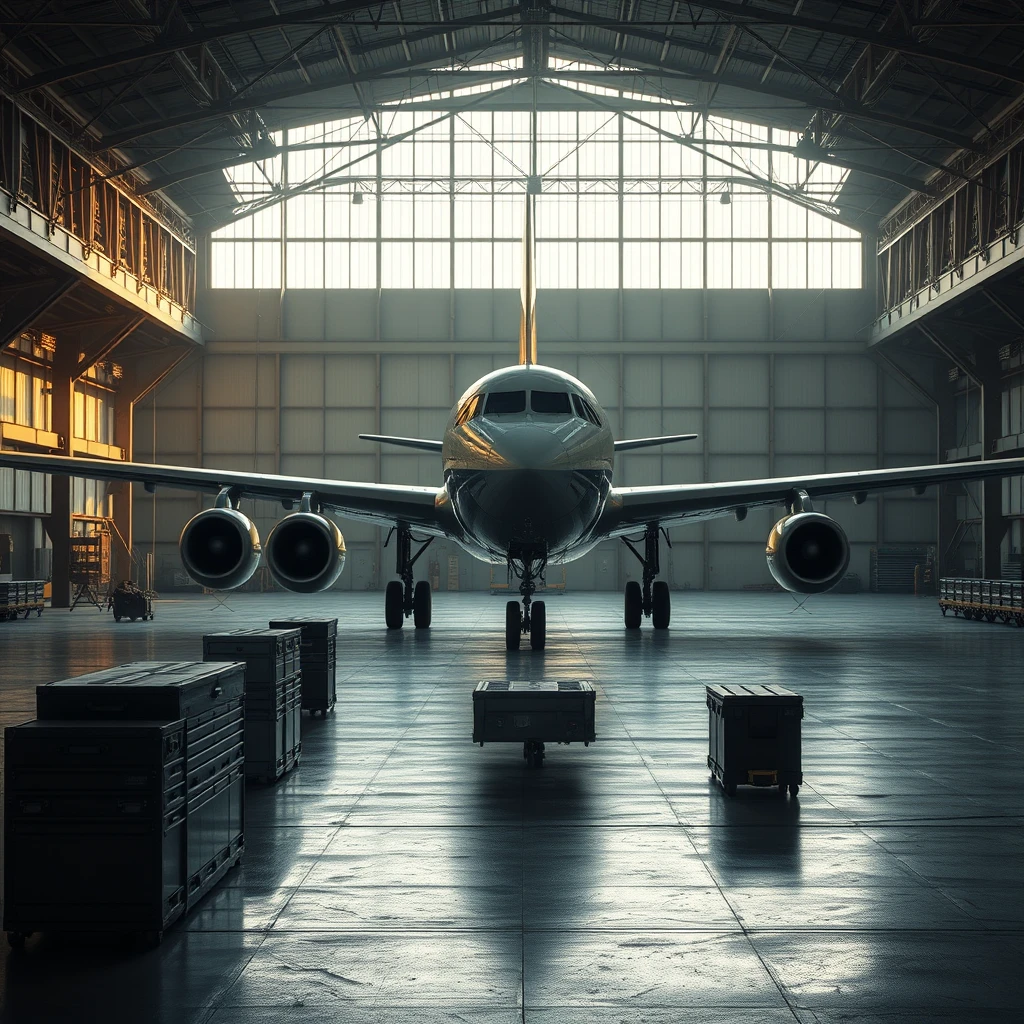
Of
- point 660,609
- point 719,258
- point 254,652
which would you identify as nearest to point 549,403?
point 660,609

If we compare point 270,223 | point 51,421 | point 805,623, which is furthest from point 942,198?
point 51,421

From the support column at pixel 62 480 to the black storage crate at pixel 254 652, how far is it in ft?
102

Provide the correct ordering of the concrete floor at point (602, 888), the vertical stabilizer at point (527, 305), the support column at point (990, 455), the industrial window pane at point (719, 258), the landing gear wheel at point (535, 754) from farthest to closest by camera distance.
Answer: the industrial window pane at point (719, 258) < the support column at point (990, 455) < the vertical stabilizer at point (527, 305) < the landing gear wheel at point (535, 754) < the concrete floor at point (602, 888)

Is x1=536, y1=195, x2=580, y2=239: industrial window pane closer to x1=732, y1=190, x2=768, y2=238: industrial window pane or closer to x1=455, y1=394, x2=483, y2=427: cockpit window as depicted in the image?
x1=732, y1=190, x2=768, y2=238: industrial window pane

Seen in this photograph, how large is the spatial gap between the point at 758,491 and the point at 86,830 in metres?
18.2

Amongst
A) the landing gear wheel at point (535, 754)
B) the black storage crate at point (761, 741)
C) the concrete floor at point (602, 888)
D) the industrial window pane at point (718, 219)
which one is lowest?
the concrete floor at point (602, 888)

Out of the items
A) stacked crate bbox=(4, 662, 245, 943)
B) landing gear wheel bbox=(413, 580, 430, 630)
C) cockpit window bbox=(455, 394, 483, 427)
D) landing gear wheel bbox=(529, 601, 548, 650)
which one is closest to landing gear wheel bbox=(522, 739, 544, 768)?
stacked crate bbox=(4, 662, 245, 943)

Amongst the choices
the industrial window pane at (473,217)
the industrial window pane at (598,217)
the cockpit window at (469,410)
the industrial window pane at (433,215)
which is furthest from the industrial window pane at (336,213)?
the cockpit window at (469,410)

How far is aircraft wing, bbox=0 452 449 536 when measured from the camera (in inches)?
824

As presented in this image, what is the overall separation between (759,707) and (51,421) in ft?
127

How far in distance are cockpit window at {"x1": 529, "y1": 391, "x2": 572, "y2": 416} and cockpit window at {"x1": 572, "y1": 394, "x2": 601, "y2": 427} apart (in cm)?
22

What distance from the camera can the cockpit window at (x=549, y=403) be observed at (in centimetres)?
1733

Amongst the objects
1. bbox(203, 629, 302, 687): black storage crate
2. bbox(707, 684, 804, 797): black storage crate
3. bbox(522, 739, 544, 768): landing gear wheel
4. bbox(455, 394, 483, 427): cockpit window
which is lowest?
bbox(522, 739, 544, 768): landing gear wheel

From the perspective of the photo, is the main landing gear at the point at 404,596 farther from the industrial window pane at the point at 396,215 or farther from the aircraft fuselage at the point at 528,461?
the industrial window pane at the point at 396,215
